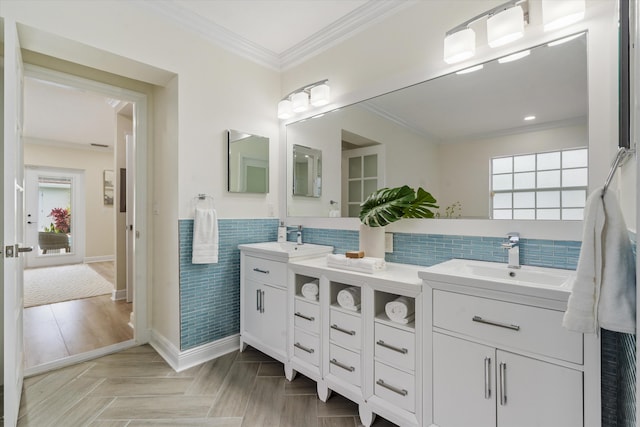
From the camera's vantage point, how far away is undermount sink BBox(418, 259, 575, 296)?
116 centimetres

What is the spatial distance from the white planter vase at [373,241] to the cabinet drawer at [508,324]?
0.57m

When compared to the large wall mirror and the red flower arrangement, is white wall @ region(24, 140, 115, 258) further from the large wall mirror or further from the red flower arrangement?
the large wall mirror

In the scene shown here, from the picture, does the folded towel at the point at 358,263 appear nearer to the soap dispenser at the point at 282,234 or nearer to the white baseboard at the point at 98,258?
the soap dispenser at the point at 282,234

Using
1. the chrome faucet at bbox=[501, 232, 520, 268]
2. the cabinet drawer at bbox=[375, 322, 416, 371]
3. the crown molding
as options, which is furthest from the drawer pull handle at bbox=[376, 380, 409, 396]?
the crown molding

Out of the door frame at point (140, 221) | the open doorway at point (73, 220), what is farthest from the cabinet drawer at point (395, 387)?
the open doorway at point (73, 220)

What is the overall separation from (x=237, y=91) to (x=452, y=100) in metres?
1.73

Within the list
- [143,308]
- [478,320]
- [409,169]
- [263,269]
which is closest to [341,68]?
[409,169]

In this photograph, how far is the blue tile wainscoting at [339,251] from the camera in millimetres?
1244

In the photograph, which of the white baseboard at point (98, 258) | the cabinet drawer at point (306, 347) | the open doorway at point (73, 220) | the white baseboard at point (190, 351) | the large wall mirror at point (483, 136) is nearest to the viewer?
the large wall mirror at point (483, 136)

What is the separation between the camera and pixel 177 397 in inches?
73.3

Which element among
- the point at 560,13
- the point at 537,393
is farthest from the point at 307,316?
the point at 560,13

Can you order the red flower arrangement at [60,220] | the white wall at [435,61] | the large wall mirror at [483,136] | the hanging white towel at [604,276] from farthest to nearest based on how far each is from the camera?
the red flower arrangement at [60,220] → the large wall mirror at [483,136] → the white wall at [435,61] → the hanging white towel at [604,276]

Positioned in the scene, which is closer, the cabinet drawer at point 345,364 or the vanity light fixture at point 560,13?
the vanity light fixture at point 560,13

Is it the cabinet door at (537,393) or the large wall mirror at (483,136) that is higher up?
the large wall mirror at (483,136)
